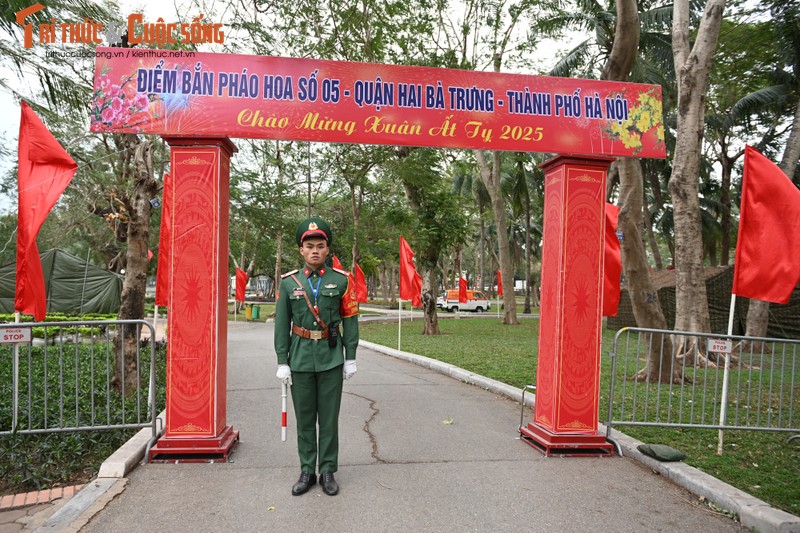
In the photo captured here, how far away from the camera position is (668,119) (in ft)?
79.2

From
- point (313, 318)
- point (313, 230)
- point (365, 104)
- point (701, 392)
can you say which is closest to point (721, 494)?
point (313, 318)

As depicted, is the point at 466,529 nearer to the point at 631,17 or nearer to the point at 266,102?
the point at 266,102

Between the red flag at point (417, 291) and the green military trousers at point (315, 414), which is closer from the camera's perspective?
the green military trousers at point (315, 414)

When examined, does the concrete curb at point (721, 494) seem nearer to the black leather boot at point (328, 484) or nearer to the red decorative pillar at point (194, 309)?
the black leather boot at point (328, 484)

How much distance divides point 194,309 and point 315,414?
1.53m

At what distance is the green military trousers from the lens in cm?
427

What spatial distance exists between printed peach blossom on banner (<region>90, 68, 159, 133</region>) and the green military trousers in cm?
264

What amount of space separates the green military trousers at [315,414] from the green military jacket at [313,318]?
107 millimetres

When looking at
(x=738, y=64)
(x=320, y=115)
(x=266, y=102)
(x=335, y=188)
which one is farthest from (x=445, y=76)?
(x=335, y=188)

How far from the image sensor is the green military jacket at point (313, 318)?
431 centimetres

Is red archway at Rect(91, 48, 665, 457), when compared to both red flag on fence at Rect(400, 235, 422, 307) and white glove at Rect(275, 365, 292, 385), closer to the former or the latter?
white glove at Rect(275, 365, 292, 385)

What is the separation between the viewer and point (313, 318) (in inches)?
172

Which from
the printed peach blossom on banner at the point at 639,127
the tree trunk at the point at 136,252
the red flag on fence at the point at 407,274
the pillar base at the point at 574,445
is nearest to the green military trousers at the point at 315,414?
the pillar base at the point at 574,445

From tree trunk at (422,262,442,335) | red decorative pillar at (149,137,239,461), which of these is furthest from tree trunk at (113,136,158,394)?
tree trunk at (422,262,442,335)
